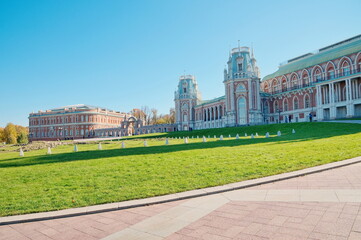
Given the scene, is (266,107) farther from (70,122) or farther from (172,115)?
(70,122)

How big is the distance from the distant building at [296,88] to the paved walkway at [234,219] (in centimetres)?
4154

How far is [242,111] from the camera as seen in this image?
54.8 metres

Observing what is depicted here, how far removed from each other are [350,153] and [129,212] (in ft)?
30.6

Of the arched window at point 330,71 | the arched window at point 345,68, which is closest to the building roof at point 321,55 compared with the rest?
the arched window at point 330,71

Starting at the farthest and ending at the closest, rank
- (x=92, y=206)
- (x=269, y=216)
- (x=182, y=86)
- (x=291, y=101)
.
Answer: (x=182, y=86) < (x=291, y=101) < (x=92, y=206) < (x=269, y=216)

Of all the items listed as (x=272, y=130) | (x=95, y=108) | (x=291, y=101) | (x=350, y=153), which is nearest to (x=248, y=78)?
(x=291, y=101)

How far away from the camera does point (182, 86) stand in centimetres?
7888

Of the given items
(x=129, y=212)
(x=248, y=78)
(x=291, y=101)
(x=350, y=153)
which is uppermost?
(x=248, y=78)

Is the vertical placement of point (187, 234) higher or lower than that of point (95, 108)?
lower

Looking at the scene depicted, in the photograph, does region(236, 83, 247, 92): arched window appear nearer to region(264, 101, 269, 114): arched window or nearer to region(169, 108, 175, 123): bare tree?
region(264, 101, 269, 114): arched window

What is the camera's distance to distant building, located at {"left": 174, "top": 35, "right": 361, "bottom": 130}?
139 ft

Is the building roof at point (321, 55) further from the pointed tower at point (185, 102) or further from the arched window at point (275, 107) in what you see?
the pointed tower at point (185, 102)

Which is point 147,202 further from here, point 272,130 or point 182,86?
point 182,86

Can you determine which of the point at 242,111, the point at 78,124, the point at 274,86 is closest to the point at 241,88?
the point at 242,111
